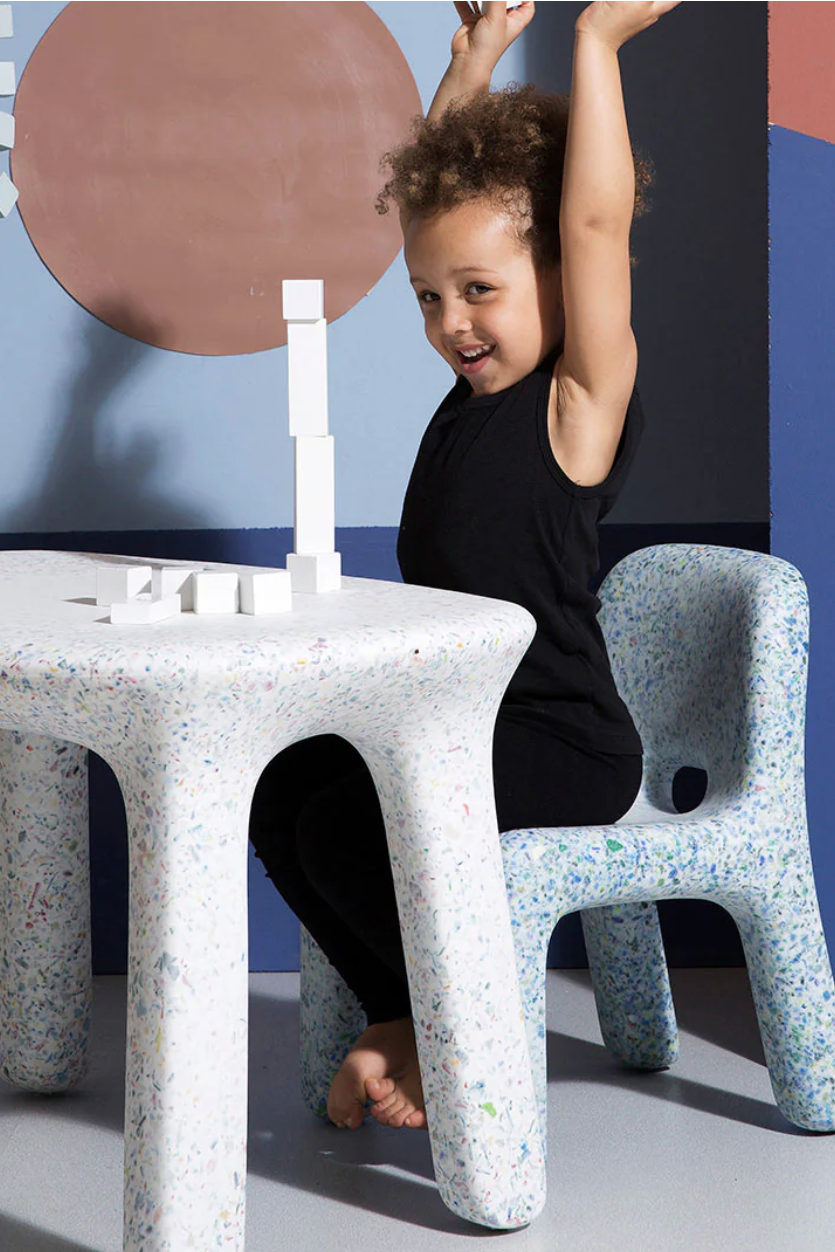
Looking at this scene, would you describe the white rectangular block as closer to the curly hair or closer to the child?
the child

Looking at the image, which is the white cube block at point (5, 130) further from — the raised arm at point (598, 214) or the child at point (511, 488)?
the raised arm at point (598, 214)

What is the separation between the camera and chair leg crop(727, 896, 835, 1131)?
3.98 feet

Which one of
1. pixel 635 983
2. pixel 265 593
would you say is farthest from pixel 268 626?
pixel 635 983

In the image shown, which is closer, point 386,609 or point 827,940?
point 386,609

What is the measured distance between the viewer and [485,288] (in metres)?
1.20

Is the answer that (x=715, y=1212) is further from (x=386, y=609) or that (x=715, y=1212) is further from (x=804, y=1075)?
(x=386, y=609)

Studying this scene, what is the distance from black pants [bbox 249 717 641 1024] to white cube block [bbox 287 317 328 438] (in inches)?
11.1

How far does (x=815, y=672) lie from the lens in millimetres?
1413

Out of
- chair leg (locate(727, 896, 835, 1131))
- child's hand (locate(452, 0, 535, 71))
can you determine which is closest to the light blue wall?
child's hand (locate(452, 0, 535, 71))

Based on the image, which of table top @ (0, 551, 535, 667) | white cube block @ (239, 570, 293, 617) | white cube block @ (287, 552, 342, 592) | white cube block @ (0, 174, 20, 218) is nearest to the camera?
table top @ (0, 551, 535, 667)

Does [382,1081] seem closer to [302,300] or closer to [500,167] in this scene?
[302,300]

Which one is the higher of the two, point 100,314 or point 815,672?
point 100,314

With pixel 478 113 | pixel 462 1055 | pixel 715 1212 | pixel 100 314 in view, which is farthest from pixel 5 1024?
pixel 478 113

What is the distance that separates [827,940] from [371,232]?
0.91 m
